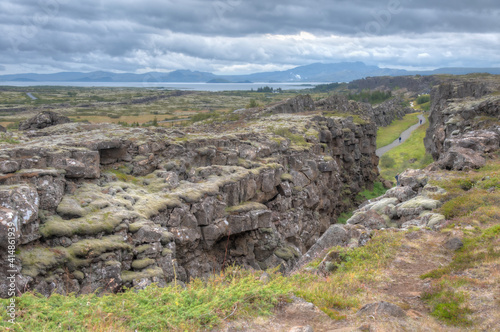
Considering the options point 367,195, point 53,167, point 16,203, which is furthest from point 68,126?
point 367,195

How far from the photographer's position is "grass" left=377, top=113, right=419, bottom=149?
120 meters

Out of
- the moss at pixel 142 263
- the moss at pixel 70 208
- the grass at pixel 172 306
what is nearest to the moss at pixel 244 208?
the moss at pixel 142 263

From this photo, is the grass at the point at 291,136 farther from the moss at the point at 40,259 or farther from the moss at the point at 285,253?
the moss at the point at 40,259

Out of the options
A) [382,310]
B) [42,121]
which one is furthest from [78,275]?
[42,121]

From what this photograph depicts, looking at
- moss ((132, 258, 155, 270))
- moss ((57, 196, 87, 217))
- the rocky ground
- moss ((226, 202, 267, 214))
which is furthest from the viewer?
moss ((226, 202, 267, 214))

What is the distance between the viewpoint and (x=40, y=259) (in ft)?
50.9

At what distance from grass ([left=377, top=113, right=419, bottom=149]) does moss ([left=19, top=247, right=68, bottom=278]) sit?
4287 inches

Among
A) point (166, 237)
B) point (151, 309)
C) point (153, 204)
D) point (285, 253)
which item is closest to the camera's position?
point (151, 309)

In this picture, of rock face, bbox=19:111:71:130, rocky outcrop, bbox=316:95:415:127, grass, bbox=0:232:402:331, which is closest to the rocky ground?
rock face, bbox=19:111:71:130

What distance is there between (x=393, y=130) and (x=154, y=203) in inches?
5139

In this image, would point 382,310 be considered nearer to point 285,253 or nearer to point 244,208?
point 244,208

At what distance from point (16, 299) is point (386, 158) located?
298 ft

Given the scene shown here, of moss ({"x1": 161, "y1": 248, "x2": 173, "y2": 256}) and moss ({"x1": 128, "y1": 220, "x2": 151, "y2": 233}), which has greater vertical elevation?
moss ({"x1": 128, "y1": 220, "x2": 151, "y2": 233})

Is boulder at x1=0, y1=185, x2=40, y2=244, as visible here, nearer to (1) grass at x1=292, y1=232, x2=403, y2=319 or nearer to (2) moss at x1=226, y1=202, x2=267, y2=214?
(1) grass at x1=292, y1=232, x2=403, y2=319
